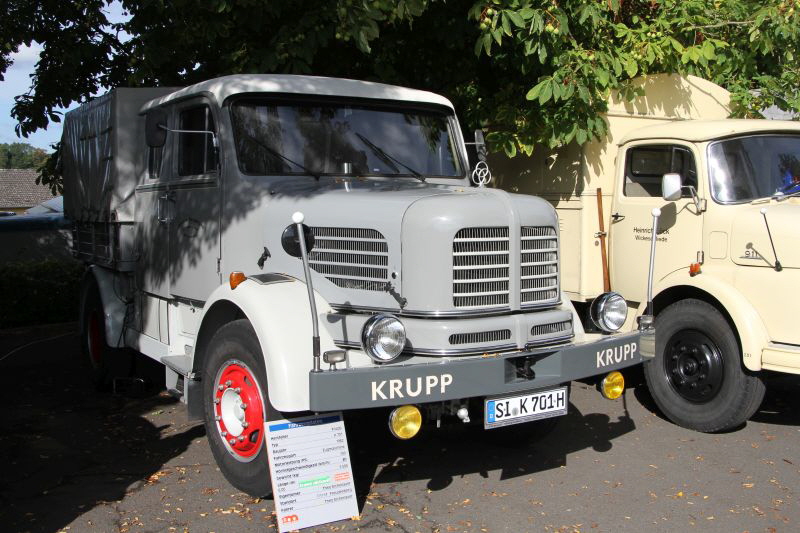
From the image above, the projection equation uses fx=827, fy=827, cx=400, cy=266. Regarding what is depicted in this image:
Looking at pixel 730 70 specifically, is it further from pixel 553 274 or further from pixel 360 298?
pixel 360 298

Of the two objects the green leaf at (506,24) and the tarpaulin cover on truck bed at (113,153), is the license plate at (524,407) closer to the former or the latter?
the green leaf at (506,24)

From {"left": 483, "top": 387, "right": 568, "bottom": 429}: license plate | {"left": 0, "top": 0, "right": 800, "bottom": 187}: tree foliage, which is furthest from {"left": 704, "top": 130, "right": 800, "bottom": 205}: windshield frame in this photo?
{"left": 483, "top": 387, "right": 568, "bottom": 429}: license plate

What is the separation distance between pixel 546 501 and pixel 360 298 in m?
1.63

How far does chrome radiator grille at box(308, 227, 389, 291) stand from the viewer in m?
4.62

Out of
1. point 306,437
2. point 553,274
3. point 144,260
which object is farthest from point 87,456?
Answer: point 553,274

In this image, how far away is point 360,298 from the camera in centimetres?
466

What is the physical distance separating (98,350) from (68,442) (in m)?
1.95

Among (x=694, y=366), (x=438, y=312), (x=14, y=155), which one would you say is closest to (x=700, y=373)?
(x=694, y=366)

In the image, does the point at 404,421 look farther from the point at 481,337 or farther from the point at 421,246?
the point at 421,246

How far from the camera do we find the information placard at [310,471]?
4266mm

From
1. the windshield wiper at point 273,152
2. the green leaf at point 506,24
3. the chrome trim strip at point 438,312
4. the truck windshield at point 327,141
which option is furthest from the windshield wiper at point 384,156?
the green leaf at point 506,24

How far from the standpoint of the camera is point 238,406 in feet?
15.6

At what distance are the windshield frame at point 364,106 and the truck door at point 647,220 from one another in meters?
1.75

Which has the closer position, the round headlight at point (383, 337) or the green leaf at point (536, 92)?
the round headlight at point (383, 337)
